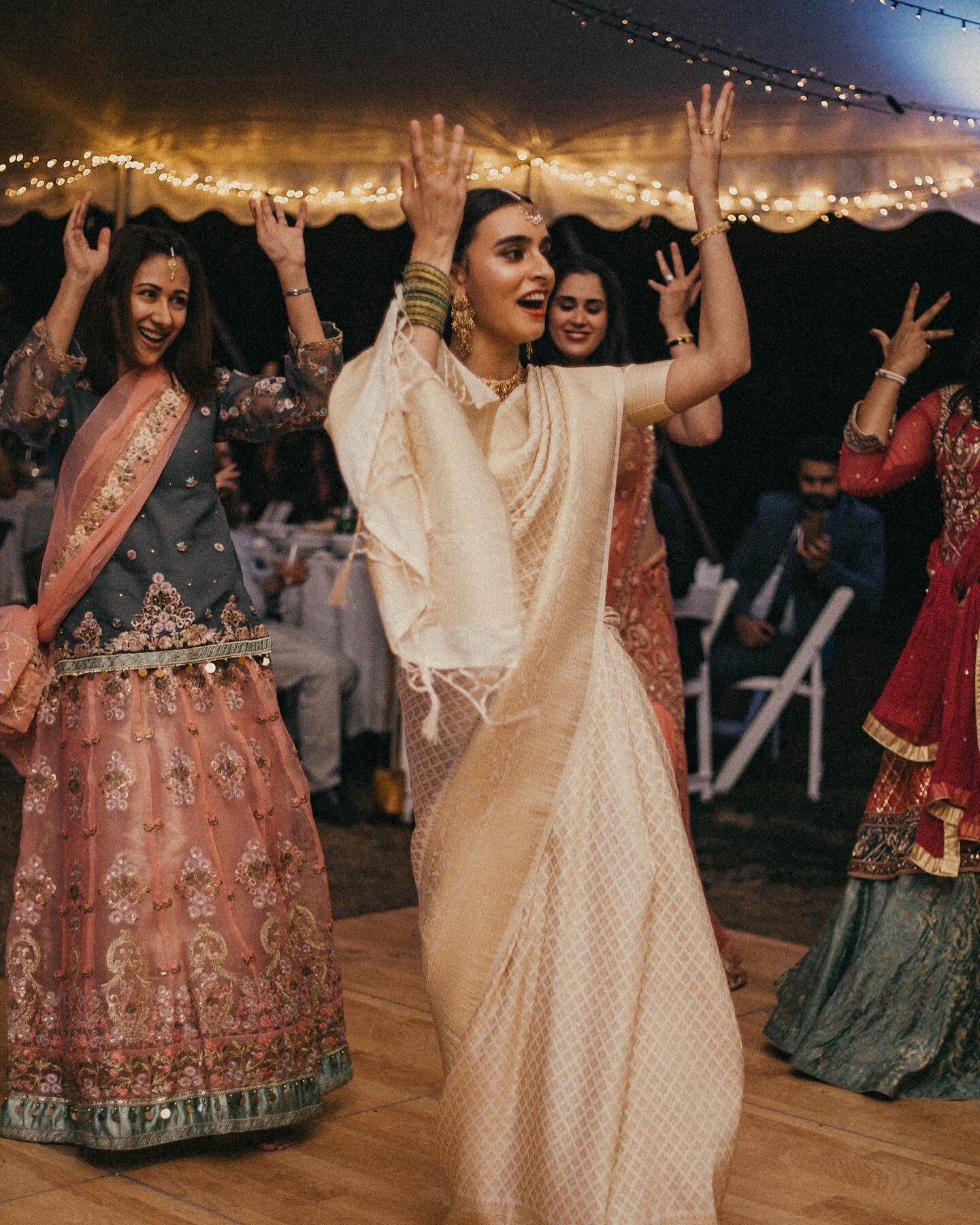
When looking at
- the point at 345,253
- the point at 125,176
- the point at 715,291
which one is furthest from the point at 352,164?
the point at 345,253

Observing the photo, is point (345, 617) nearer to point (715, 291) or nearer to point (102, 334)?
point (102, 334)

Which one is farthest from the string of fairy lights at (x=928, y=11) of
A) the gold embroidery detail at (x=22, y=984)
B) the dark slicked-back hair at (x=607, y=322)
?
the gold embroidery detail at (x=22, y=984)

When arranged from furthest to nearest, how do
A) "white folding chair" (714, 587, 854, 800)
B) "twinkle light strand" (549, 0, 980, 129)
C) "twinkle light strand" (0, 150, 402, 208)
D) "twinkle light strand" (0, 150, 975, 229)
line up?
"white folding chair" (714, 587, 854, 800) → "twinkle light strand" (0, 150, 402, 208) → "twinkle light strand" (0, 150, 975, 229) → "twinkle light strand" (549, 0, 980, 129)

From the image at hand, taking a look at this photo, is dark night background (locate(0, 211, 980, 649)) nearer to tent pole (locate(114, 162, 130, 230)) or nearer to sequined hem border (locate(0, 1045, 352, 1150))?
tent pole (locate(114, 162, 130, 230))

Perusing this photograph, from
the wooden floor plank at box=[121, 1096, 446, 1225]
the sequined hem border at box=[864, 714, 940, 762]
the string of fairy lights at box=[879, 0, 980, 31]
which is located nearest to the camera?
the wooden floor plank at box=[121, 1096, 446, 1225]

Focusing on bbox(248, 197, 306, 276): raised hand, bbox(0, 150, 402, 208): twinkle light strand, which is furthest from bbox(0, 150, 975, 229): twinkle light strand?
bbox(248, 197, 306, 276): raised hand

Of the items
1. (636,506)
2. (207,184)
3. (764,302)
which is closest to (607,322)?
(636,506)

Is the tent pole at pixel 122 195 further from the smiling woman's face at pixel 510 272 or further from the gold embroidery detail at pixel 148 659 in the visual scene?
the smiling woman's face at pixel 510 272

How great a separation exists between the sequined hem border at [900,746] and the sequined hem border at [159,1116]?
4.97ft

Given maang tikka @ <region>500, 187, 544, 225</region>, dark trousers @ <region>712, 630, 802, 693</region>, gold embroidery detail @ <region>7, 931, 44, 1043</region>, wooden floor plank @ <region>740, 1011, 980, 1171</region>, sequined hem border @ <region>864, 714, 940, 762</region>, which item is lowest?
wooden floor plank @ <region>740, 1011, 980, 1171</region>

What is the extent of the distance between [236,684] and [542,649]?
0.84m

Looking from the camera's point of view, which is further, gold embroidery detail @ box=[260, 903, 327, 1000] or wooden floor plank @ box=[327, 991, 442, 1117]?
wooden floor plank @ box=[327, 991, 442, 1117]

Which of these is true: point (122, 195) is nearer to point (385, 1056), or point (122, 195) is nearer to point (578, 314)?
point (578, 314)

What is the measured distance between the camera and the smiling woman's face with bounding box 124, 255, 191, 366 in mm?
2838
